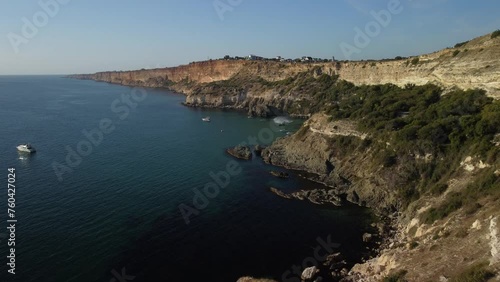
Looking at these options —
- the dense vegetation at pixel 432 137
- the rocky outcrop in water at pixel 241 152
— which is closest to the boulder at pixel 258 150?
the rocky outcrop in water at pixel 241 152

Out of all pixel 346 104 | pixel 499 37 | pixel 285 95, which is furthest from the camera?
pixel 285 95

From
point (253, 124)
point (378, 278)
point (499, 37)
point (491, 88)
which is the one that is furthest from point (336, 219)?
point (253, 124)

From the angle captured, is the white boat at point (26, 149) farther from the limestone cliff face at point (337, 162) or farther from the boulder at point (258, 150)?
the limestone cliff face at point (337, 162)

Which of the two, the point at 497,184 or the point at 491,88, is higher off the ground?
the point at 491,88

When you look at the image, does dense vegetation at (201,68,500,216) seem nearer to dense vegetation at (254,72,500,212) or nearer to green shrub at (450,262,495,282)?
dense vegetation at (254,72,500,212)

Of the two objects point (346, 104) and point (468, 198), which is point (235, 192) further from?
point (346, 104)

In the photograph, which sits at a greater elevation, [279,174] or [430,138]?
[430,138]

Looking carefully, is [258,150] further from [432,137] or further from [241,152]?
[432,137]

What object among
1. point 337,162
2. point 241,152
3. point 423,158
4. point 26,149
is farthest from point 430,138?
point 26,149
